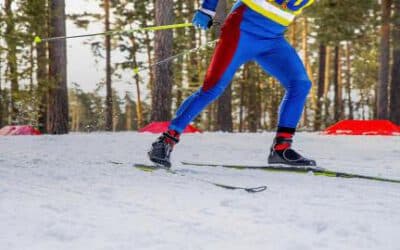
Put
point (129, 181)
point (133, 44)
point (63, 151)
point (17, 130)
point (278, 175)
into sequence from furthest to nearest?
point (133, 44)
point (17, 130)
point (63, 151)
point (278, 175)
point (129, 181)

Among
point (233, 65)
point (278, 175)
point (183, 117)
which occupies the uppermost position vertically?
point (233, 65)

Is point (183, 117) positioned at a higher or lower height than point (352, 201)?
higher

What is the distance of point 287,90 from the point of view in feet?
13.5

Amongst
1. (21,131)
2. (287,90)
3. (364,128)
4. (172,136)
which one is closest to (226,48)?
(287,90)

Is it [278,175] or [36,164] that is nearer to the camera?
[278,175]

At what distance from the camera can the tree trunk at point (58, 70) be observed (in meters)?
10.3

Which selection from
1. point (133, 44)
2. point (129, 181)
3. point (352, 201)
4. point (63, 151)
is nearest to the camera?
point (352, 201)

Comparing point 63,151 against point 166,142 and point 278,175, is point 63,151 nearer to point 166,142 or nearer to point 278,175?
point 166,142

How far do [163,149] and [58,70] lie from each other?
7328 mm

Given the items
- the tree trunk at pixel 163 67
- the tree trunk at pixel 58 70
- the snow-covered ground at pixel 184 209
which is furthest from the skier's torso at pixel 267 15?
the tree trunk at pixel 58 70

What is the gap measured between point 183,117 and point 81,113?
261 feet

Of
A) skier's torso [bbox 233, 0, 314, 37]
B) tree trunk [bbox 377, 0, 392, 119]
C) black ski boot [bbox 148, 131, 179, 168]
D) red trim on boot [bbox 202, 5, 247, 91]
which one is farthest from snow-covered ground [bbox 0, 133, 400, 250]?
tree trunk [bbox 377, 0, 392, 119]

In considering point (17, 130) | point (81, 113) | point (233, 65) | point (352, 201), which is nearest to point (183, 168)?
point (233, 65)

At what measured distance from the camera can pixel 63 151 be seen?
16.8ft
